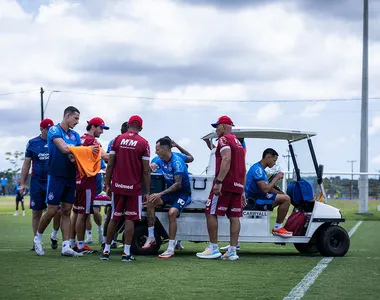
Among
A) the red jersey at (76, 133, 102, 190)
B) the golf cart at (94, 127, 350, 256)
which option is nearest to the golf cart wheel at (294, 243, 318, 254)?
the golf cart at (94, 127, 350, 256)

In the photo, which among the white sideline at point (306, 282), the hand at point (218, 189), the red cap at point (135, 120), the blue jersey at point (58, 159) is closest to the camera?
the white sideline at point (306, 282)

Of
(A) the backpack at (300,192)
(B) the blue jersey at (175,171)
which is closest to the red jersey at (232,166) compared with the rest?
(B) the blue jersey at (175,171)

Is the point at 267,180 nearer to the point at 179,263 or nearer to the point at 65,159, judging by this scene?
the point at 179,263

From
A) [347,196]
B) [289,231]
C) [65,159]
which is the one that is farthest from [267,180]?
[347,196]

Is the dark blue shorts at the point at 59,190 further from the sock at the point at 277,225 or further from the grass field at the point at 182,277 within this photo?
the sock at the point at 277,225

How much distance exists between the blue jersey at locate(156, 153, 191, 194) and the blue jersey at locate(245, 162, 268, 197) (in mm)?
1050

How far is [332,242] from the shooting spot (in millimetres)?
12625

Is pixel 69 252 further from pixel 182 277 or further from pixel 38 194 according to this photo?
pixel 182 277

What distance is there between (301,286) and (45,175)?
5805mm

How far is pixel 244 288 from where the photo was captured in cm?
842

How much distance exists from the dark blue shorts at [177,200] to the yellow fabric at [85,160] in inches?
45.6

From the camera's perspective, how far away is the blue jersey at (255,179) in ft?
41.3

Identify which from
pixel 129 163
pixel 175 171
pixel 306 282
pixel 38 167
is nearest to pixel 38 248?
pixel 38 167

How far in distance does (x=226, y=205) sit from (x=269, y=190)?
3.27 feet
